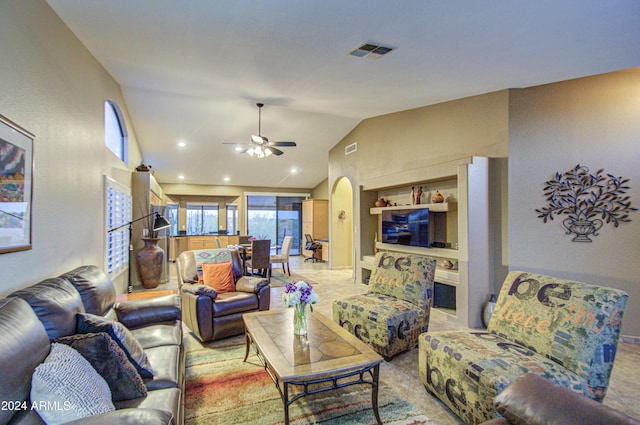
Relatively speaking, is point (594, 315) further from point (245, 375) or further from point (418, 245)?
point (418, 245)

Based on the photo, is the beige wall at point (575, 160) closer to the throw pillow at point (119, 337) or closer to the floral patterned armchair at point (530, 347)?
the floral patterned armchair at point (530, 347)

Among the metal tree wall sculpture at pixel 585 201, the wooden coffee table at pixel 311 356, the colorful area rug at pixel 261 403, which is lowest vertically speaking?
the colorful area rug at pixel 261 403

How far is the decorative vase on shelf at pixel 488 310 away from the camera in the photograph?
3852 millimetres

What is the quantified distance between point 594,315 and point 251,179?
9.76 meters

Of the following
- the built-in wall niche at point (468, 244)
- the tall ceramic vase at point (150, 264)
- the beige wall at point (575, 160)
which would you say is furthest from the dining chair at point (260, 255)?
the beige wall at point (575, 160)

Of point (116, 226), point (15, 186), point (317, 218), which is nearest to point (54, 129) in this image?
point (15, 186)

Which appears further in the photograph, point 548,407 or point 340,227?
point 340,227

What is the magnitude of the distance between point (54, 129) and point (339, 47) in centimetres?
260

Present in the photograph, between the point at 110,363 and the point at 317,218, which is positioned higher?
the point at 317,218

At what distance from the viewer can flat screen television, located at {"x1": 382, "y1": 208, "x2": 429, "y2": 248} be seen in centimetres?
474

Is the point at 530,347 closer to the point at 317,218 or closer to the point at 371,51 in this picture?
the point at 371,51

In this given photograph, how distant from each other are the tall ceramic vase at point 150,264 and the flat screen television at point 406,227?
4154 millimetres

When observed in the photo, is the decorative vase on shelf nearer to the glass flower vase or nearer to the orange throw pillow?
the glass flower vase

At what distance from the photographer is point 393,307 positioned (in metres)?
3.17
